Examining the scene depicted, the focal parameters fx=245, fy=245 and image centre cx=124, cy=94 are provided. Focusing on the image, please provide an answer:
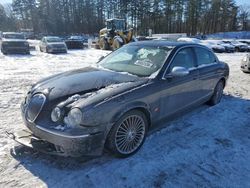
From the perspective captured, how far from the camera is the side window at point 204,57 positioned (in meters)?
5.16

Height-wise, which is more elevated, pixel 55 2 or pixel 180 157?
pixel 55 2

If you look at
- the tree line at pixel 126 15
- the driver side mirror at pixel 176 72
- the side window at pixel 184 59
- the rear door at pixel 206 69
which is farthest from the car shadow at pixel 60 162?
the tree line at pixel 126 15

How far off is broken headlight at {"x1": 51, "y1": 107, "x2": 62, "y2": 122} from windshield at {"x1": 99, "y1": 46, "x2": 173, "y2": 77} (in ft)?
4.90

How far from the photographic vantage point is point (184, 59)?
4.67 metres

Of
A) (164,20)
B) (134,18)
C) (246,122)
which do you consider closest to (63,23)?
(134,18)

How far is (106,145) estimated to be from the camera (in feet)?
11.2

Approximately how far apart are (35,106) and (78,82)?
0.74m

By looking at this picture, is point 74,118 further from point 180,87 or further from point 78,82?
point 180,87

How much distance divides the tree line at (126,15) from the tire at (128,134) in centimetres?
6107

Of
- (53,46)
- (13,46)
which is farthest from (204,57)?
(13,46)

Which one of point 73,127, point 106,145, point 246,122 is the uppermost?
point 73,127

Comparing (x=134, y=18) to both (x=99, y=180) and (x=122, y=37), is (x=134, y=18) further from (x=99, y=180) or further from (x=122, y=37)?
(x=99, y=180)

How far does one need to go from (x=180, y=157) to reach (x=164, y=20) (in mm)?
65966

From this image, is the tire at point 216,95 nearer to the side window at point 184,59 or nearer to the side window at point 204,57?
the side window at point 204,57
